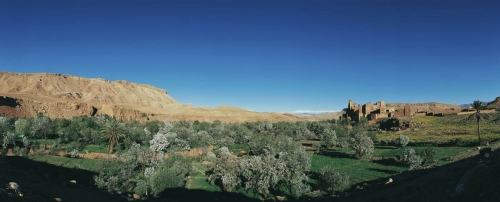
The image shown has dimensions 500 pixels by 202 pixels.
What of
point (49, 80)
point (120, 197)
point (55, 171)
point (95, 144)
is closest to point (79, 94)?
point (49, 80)

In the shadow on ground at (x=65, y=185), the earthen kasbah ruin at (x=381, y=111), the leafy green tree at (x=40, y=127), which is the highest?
the earthen kasbah ruin at (x=381, y=111)

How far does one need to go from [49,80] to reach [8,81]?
1896 centimetres

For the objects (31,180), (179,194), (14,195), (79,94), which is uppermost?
(79,94)

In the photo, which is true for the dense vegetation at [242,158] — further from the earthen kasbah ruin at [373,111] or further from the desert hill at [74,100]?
the desert hill at [74,100]

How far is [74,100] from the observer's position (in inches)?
5531

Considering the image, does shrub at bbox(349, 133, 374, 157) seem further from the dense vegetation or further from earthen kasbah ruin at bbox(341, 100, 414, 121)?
earthen kasbah ruin at bbox(341, 100, 414, 121)

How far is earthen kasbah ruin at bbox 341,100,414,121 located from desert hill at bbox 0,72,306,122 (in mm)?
47282

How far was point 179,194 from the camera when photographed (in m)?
34.5

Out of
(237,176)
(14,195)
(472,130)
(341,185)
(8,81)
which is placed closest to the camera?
(14,195)

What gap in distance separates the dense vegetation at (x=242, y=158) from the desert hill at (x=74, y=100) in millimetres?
46126

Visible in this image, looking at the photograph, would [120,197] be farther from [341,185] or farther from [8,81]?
[8,81]

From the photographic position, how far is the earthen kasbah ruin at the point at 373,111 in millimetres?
105375

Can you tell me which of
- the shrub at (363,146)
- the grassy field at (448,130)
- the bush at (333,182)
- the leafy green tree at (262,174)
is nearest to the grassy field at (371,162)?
the shrub at (363,146)

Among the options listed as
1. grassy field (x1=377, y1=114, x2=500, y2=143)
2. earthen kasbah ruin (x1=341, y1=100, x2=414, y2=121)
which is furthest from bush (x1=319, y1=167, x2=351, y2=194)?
earthen kasbah ruin (x1=341, y1=100, x2=414, y2=121)
